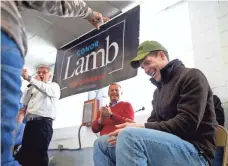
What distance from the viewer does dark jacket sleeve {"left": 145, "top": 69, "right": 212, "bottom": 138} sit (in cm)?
95

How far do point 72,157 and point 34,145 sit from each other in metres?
0.85

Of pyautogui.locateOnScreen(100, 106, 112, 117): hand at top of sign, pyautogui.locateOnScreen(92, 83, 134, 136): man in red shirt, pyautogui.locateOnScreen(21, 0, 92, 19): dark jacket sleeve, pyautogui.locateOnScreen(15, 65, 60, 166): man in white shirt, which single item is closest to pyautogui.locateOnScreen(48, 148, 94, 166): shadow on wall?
pyautogui.locateOnScreen(15, 65, 60, 166): man in white shirt

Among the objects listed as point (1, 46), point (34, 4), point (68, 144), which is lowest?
point (68, 144)

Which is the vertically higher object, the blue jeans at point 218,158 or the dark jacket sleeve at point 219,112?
the dark jacket sleeve at point 219,112

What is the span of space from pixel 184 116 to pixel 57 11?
2.11ft

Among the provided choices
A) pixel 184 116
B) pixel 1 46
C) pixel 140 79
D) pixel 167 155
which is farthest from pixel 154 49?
pixel 140 79

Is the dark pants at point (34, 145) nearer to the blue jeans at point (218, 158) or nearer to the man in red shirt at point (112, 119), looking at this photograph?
the man in red shirt at point (112, 119)

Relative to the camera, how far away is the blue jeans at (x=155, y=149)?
88cm

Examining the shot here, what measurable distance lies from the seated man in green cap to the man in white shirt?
1046mm

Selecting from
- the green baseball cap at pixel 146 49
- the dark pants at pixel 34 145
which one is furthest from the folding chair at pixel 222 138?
the dark pants at pixel 34 145

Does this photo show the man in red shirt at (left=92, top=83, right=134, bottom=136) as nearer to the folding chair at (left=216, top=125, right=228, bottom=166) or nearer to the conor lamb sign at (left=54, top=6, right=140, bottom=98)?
the conor lamb sign at (left=54, top=6, right=140, bottom=98)

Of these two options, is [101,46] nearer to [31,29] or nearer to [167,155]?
[31,29]

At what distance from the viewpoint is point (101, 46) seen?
2420 millimetres

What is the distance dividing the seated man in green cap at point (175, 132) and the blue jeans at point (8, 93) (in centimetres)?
51
